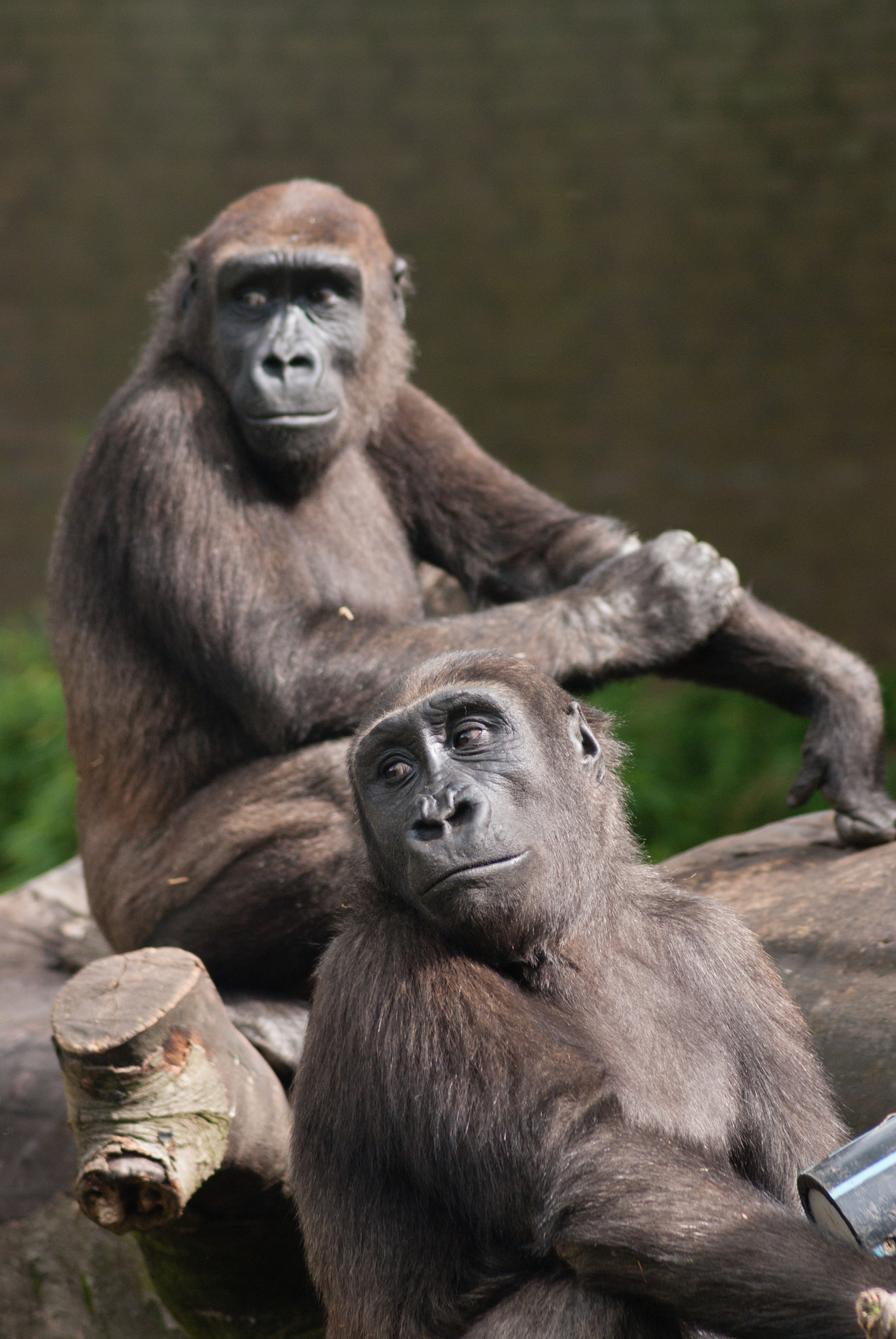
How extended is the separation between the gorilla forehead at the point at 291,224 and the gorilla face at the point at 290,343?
6 cm

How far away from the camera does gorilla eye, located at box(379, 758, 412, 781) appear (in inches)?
104

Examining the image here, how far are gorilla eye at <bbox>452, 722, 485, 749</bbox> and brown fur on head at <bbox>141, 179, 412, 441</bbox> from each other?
155 centimetres

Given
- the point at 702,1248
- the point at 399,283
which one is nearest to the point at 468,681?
the point at 702,1248

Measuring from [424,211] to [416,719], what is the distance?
632 cm

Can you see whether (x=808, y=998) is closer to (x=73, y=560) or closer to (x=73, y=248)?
(x=73, y=560)

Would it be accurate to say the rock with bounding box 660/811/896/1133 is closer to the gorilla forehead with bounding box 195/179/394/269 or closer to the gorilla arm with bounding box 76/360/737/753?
the gorilla arm with bounding box 76/360/737/753

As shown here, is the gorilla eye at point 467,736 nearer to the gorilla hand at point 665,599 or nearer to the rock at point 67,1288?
the gorilla hand at point 665,599

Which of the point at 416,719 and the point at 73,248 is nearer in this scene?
the point at 416,719

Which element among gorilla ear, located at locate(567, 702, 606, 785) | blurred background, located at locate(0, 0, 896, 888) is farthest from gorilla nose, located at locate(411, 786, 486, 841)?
blurred background, located at locate(0, 0, 896, 888)

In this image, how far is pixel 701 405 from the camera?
8.28m

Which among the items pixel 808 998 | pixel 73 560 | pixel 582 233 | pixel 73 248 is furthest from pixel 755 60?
pixel 808 998

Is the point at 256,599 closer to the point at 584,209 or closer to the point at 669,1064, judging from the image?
the point at 669,1064

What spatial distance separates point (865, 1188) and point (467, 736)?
99 centimetres

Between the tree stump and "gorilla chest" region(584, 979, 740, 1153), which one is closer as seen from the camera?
"gorilla chest" region(584, 979, 740, 1153)
